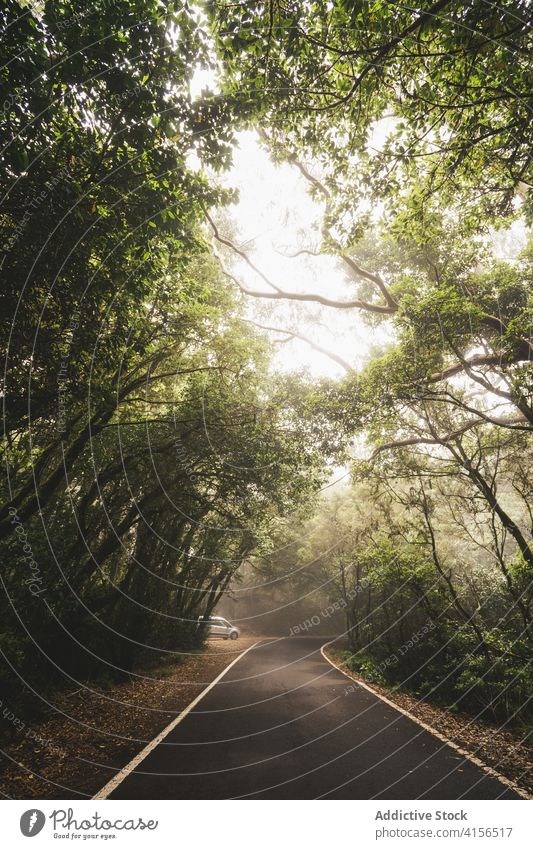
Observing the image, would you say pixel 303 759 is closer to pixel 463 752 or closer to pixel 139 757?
pixel 139 757

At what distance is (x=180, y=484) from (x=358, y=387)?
5998 mm

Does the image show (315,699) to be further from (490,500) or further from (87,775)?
(490,500)

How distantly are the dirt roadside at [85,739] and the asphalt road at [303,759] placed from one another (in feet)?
Result: 1.74

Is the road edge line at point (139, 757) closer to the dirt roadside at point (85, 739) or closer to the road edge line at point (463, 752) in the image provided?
the dirt roadside at point (85, 739)

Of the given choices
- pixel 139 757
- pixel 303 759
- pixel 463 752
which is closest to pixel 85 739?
pixel 139 757

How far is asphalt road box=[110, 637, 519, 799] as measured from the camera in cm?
391

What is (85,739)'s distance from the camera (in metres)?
5.67

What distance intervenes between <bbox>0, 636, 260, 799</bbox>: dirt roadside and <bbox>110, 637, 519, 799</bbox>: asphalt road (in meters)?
0.53

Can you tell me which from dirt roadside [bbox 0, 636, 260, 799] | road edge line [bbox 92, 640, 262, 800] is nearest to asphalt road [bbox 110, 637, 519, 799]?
road edge line [bbox 92, 640, 262, 800]

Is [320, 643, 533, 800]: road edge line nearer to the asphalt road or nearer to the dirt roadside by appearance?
the asphalt road

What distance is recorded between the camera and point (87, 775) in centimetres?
438

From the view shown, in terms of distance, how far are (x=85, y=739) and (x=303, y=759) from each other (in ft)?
11.9

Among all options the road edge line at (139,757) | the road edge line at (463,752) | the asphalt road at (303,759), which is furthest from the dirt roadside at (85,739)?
the road edge line at (463,752)

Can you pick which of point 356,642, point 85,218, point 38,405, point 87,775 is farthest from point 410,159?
point 356,642
